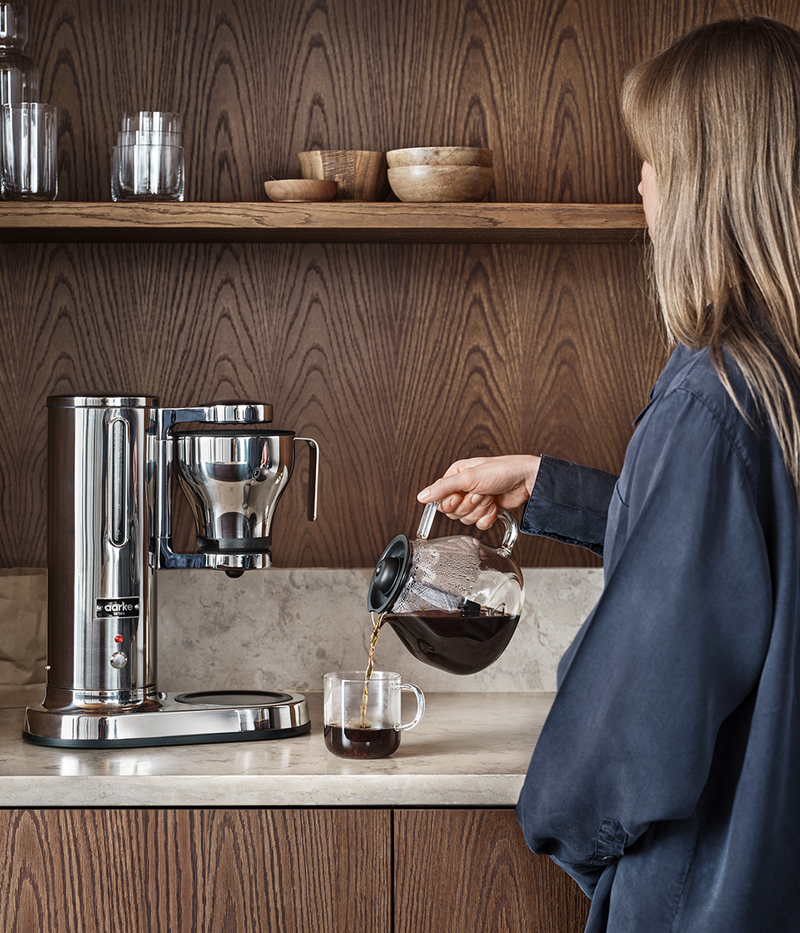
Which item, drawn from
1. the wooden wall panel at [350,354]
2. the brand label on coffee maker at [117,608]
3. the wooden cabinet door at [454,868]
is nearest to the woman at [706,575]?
the wooden cabinet door at [454,868]

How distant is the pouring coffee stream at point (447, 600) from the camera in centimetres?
127

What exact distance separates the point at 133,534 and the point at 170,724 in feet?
0.84

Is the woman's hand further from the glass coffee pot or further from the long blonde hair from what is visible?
the long blonde hair

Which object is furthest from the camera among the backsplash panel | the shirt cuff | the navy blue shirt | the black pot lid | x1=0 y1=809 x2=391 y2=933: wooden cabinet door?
the backsplash panel

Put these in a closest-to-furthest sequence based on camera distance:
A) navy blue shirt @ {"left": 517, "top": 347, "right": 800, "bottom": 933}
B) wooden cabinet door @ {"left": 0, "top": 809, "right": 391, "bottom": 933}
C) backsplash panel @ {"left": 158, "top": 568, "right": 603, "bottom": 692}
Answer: navy blue shirt @ {"left": 517, "top": 347, "right": 800, "bottom": 933}
wooden cabinet door @ {"left": 0, "top": 809, "right": 391, "bottom": 933}
backsplash panel @ {"left": 158, "top": 568, "right": 603, "bottom": 692}

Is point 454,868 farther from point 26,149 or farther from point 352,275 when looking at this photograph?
point 26,149

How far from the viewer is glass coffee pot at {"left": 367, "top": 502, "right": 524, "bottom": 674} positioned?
1274 mm

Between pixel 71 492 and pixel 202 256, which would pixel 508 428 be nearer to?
pixel 202 256

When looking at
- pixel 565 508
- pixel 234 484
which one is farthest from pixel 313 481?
pixel 565 508

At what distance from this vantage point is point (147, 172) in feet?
4.91

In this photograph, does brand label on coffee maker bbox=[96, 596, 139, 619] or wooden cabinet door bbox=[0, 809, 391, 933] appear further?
brand label on coffee maker bbox=[96, 596, 139, 619]

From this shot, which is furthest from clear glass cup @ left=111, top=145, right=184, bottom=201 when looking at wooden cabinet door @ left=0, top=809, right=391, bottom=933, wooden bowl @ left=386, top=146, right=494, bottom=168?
wooden cabinet door @ left=0, top=809, right=391, bottom=933

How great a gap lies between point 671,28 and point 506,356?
1.96 feet

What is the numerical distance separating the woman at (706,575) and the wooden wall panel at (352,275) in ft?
2.55
